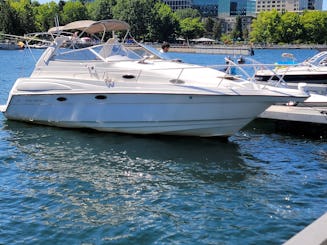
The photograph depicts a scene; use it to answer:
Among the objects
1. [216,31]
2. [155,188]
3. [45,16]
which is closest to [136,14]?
[45,16]

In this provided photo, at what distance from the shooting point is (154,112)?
505 inches

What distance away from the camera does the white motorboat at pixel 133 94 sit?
40.5 feet

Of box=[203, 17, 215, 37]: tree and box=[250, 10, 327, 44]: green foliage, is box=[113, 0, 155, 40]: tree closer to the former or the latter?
box=[250, 10, 327, 44]: green foliage

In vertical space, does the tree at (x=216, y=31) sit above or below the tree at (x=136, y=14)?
below

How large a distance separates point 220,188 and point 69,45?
7807mm

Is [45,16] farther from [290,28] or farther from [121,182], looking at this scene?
[121,182]

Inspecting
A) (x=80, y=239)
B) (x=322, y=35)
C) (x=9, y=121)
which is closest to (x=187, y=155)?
(x=80, y=239)

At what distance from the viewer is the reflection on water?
25.0 feet

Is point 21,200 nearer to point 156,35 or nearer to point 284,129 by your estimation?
point 284,129

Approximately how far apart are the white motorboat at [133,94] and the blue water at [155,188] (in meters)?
0.51

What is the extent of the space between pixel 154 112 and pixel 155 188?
12.3 ft

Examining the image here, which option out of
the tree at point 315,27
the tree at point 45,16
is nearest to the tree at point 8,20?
the tree at point 45,16

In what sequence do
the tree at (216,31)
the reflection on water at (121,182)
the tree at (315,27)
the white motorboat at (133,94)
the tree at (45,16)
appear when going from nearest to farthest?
the reflection on water at (121,182), the white motorboat at (133,94), the tree at (45,16), the tree at (315,27), the tree at (216,31)

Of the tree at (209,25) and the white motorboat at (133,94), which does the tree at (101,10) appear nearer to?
the tree at (209,25)
